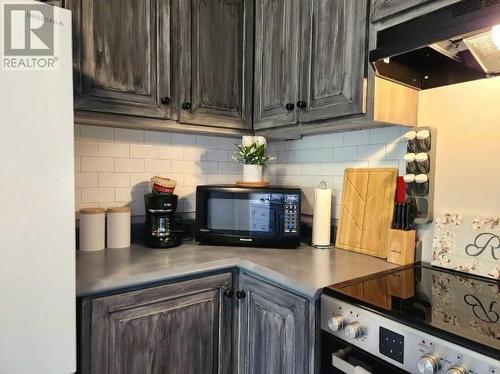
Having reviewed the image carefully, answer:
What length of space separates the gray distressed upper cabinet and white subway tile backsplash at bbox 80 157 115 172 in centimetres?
80

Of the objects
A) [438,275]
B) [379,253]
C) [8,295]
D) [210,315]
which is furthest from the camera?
[379,253]

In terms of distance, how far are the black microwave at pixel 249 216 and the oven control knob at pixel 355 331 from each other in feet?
2.26

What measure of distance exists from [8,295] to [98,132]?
101 centimetres

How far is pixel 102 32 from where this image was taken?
1.41 m

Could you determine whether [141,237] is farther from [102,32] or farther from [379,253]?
[379,253]

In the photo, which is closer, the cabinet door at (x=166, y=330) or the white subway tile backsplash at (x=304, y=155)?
the cabinet door at (x=166, y=330)

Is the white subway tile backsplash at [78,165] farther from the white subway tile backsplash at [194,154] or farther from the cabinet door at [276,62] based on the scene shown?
the cabinet door at [276,62]

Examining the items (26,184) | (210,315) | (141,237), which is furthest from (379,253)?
(26,184)

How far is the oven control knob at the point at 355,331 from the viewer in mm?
965

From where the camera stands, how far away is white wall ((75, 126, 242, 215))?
1.66 meters

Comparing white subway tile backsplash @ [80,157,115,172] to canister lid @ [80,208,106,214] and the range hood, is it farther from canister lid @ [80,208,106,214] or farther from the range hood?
the range hood

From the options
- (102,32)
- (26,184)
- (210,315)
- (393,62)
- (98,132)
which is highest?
(102,32)

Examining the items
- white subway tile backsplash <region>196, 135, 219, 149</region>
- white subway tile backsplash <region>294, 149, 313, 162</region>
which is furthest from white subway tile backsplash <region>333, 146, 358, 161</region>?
white subway tile backsplash <region>196, 135, 219, 149</region>

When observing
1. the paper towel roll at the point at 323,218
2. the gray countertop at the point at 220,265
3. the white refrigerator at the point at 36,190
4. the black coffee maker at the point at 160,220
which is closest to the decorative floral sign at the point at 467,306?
the gray countertop at the point at 220,265
